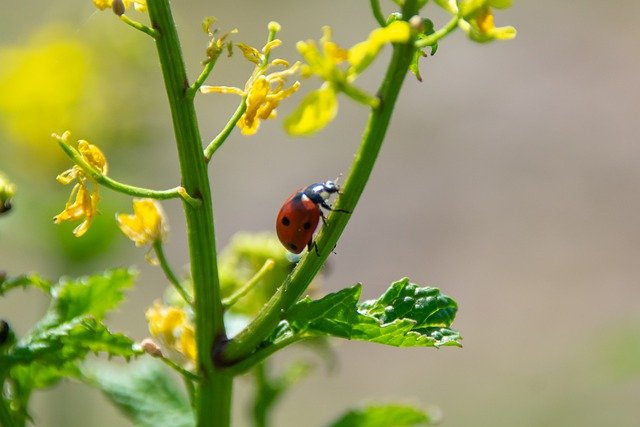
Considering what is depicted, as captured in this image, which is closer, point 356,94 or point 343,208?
point 356,94

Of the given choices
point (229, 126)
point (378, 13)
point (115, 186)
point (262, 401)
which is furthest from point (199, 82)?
point (262, 401)

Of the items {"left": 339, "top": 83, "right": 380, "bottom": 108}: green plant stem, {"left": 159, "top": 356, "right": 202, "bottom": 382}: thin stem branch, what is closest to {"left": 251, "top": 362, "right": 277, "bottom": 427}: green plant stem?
{"left": 159, "top": 356, "right": 202, "bottom": 382}: thin stem branch

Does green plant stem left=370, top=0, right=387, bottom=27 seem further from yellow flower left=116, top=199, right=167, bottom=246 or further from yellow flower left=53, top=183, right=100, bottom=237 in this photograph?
yellow flower left=116, top=199, right=167, bottom=246

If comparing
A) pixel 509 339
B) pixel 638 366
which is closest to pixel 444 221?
pixel 509 339

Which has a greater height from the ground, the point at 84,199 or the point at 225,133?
the point at 225,133

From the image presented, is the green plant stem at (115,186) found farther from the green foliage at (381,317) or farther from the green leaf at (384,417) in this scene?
the green leaf at (384,417)

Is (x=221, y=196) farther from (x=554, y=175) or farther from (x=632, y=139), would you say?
(x=632, y=139)

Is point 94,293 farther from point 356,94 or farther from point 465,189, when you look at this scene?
point 465,189
